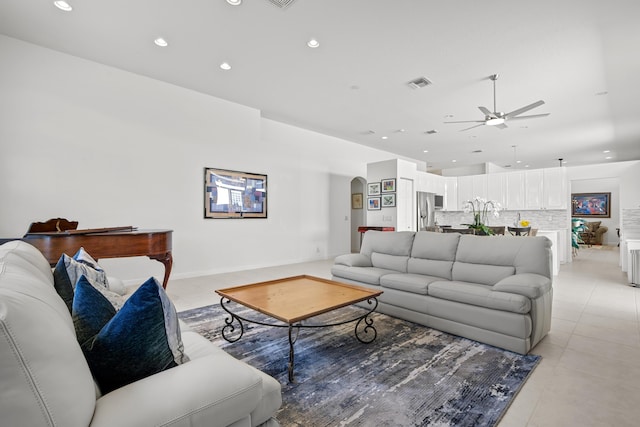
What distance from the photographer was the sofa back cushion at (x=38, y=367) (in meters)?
0.64

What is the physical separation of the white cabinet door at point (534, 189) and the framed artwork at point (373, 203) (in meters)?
4.07

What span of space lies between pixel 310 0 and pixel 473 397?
11.2ft

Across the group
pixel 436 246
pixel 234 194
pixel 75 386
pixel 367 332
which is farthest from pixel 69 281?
pixel 234 194

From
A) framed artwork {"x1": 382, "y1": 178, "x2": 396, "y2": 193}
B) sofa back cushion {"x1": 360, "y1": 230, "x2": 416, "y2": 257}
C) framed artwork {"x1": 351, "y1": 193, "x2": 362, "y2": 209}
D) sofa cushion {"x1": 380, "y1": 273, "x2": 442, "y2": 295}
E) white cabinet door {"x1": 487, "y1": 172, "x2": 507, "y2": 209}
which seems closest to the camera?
sofa cushion {"x1": 380, "y1": 273, "x2": 442, "y2": 295}

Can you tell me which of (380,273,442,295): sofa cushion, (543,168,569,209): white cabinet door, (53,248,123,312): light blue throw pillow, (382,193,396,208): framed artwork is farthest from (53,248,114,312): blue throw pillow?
(543,168,569,209): white cabinet door

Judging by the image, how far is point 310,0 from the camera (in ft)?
9.32

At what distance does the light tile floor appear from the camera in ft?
5.54

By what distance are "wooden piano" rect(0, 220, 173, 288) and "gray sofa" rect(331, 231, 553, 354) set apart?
2058mm

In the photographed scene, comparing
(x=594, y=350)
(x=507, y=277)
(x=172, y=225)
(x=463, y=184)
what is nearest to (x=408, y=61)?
(x=507, y=277)

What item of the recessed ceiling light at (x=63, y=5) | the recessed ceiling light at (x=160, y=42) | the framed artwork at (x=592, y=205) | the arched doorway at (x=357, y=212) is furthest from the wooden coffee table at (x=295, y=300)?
the framed artwork at (x=592, y=205)

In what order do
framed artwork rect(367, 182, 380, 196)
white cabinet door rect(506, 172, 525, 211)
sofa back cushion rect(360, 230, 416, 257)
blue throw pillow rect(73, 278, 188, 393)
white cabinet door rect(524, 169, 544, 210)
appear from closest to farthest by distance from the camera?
1. blue throw pillow rect(73, 278, 188, 393)
2. sofa back cushion rect(360, 230, 416, 257)
3. framed artwork rect(367, 182, 380, 196)
4. white cabinet door rect(524, 169, 544, 210)
5. white cabinet door rect(506, 172, 525, 211)

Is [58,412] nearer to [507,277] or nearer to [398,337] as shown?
[398,337]

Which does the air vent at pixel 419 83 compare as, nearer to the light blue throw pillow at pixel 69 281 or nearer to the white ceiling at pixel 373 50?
the white ceiling at pixel 373 50

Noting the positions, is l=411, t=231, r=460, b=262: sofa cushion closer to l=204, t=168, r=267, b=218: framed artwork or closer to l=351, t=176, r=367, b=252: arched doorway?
l=204, t=168, r=267, b=218: framed artwork
